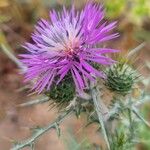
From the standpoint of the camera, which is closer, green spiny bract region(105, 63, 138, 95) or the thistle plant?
the thistle plant

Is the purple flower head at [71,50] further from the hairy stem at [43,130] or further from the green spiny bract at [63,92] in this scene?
the hairy stem at [43,130]

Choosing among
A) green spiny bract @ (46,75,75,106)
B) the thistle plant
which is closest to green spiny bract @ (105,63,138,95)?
the thistle plant

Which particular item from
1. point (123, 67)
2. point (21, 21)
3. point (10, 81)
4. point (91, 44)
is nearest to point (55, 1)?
point (21, 21)

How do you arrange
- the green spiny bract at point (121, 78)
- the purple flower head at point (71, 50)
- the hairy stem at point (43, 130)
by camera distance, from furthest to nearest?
the green spiny bract at point (121, 78)
the hairy stem at point (43, 130)
the purple flower head at point (71, 50)

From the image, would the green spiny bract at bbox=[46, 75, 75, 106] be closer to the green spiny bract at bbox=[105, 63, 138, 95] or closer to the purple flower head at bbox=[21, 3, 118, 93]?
the purple flower head at bbox=[21, 3, 118, 93]

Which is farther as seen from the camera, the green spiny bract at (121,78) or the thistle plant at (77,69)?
the green spiny bract at (121,78)

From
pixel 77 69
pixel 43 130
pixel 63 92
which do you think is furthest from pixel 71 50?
pixel 43 130

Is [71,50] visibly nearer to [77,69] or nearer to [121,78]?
[77,69]

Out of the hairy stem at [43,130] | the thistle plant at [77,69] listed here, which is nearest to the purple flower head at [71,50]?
the thistle plant at [77,69]
